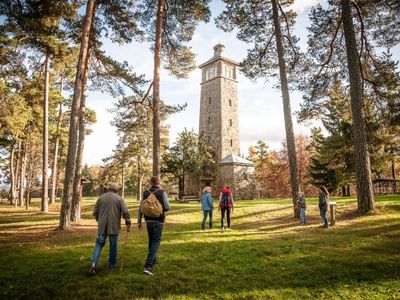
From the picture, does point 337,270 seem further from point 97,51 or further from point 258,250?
point 97,51

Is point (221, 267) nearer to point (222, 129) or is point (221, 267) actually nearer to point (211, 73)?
point (222, 129)

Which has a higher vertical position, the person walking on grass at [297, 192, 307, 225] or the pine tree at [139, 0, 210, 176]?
the pine tree at [139, 0, 210, 176]

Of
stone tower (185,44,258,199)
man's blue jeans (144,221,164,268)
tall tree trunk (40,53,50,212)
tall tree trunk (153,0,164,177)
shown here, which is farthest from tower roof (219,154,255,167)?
man's blue jeans (144,221,164,268)

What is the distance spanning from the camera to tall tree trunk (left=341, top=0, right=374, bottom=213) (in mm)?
10211

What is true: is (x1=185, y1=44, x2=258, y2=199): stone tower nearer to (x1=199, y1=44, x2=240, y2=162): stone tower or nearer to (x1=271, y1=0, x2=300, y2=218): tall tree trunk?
(x1=199, y1=44, x2=240, y2=162): stone tower

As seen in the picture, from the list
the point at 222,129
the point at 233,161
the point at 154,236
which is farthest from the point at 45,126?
the point at 222,129

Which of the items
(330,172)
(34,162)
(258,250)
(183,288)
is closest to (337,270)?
(258,250)

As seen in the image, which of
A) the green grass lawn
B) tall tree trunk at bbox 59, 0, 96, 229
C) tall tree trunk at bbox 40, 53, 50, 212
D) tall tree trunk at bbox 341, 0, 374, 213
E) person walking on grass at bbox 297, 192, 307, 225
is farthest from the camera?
tall tree trunk at bbox 40, 53, 50, 212

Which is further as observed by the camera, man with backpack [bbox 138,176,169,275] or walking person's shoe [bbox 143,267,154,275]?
man with backpack [bbox 138,176,169,275]

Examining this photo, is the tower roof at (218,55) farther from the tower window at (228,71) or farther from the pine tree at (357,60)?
the pine tree at (357,60)

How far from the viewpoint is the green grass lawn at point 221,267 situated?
4.12m

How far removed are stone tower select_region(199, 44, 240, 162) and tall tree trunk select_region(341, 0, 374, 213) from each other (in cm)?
2004

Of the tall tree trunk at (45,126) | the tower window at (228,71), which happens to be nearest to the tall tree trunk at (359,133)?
the tall tree trunk at (45,126)

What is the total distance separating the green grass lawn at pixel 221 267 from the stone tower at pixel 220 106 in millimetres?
22464
